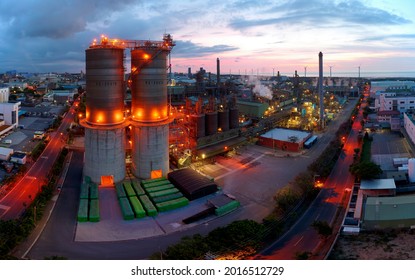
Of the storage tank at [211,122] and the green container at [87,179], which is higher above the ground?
the storage tank at [211,122]

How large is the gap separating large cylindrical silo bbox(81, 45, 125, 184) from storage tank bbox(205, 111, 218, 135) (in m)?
5.76

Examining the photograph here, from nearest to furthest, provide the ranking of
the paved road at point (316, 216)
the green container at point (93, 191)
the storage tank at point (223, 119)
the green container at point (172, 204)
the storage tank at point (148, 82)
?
the paved road at point (316, 216)
the green container at point (172, 204)
the green container at point (93, 191)
the storage tank at point (148, 82)
the storage tank at point (223, 119)

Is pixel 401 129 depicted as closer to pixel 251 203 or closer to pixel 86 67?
pixel 251 203

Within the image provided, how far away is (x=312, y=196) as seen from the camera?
1141cm

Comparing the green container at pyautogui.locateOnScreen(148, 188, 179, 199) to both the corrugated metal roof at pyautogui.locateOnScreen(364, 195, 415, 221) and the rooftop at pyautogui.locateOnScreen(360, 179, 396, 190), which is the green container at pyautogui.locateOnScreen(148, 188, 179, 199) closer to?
the corrugated metal roof at pyautogui.locateOnScreen(364, 195, 415, 221)

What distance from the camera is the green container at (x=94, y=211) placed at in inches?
371

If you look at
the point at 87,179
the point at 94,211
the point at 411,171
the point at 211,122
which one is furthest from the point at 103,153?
the point at 411,171

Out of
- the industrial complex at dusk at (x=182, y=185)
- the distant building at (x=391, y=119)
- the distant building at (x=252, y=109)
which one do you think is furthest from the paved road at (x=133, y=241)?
the distant building at (x=391, y=119)

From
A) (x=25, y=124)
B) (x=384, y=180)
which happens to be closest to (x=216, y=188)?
(x=384, y=180)

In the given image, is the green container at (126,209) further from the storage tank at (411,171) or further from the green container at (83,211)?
the storage tank at (411,171)

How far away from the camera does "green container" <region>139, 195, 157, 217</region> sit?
9.89m

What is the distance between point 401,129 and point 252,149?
984cm

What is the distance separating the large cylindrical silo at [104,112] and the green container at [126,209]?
210 cm

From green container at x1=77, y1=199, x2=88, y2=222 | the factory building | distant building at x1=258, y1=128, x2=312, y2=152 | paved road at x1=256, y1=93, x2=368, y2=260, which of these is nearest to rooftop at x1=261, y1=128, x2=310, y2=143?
distant building at x1=258, y1=128, x2=312, y2=152
